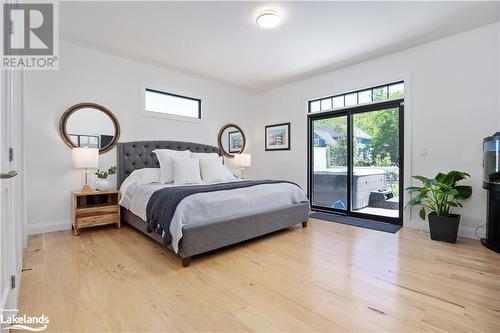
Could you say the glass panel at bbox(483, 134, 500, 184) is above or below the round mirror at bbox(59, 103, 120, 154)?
below

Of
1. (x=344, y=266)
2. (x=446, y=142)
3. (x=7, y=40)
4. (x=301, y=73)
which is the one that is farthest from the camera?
(x=301, y=73)

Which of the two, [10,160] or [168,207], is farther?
[168,207]

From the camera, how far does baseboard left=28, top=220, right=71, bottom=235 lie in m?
3.16

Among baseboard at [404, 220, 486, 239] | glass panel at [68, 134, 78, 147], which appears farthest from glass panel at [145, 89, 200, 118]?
baseboard at [404, 220, 486, 239]

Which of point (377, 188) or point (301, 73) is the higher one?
point (301, 73)

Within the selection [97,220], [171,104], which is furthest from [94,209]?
[171,104]

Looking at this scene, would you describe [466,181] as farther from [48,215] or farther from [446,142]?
[48,215]

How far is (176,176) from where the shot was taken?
3.51 metres

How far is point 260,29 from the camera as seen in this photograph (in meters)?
3.02

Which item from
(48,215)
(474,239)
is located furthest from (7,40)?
(474,239)

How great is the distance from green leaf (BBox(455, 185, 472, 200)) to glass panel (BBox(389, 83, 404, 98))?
1535 millimetres

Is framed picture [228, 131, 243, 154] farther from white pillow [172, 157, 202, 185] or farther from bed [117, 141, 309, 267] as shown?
white pillow [172, 157, 202, 185]

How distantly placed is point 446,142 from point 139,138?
4.56m

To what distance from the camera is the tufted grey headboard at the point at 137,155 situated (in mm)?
3787
